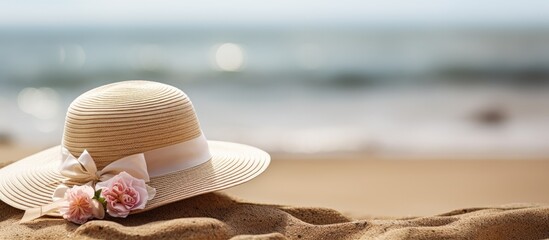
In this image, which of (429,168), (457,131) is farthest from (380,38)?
(429,168)

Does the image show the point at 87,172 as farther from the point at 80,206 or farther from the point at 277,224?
the point at 277,224

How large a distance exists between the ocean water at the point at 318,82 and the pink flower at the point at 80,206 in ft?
15.7

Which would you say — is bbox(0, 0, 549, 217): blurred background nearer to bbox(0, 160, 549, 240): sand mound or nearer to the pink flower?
bbox(0, 160, 549, 240): sand mound

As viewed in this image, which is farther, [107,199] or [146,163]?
[146,163]

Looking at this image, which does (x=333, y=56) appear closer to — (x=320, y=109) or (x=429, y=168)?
(x=320, y=109)

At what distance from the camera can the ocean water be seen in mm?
7320

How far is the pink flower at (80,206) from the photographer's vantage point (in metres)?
2.08

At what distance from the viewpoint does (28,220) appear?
2.16 metres

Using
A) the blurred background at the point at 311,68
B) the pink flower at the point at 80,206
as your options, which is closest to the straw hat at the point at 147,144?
the pink flower at the point at 80,206

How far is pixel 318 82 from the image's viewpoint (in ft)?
37.8

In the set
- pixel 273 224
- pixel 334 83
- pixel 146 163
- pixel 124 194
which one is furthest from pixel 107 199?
pixel 334 83

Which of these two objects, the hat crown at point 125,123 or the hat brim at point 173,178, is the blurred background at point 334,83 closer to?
the hat brim at point 173,178

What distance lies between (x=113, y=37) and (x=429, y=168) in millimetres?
11462

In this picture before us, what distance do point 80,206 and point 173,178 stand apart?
28cm
